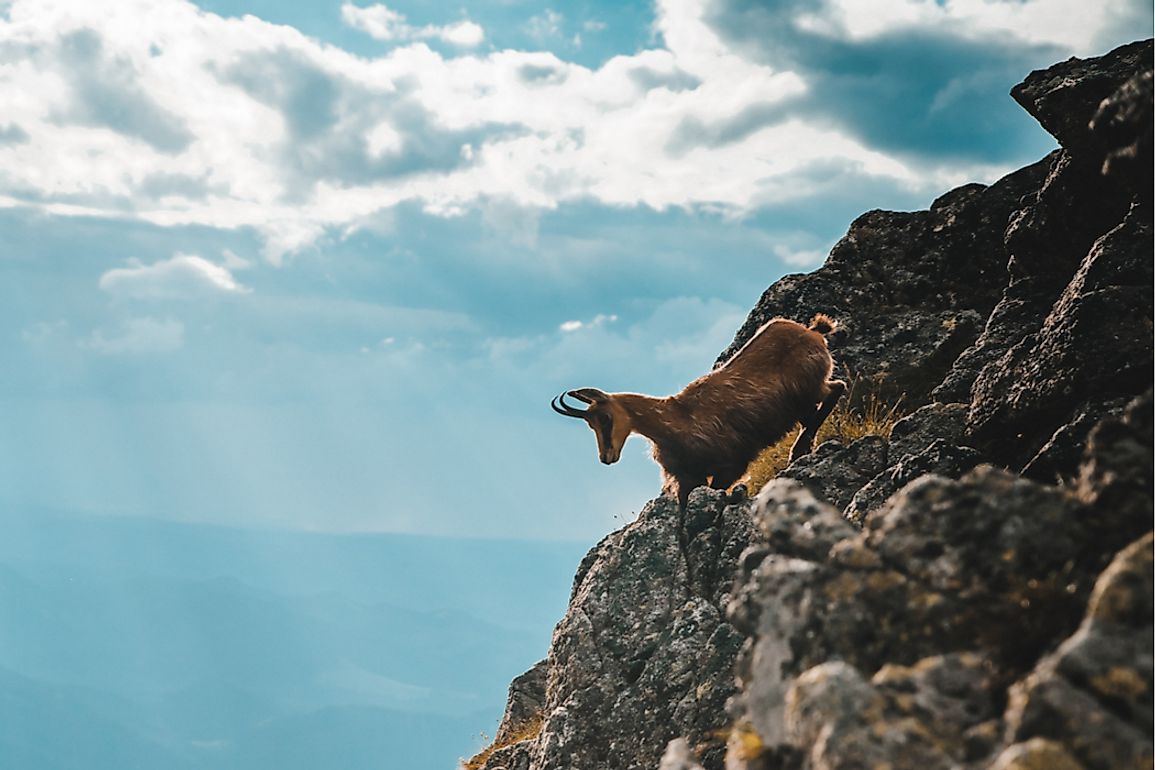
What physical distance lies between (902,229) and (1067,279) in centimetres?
720

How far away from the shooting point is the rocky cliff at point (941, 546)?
13.4 feet

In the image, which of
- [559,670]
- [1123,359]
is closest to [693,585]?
[559,670]

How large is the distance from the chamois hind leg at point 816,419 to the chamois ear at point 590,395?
9.82 feet

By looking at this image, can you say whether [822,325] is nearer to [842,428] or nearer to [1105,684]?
[842,428]

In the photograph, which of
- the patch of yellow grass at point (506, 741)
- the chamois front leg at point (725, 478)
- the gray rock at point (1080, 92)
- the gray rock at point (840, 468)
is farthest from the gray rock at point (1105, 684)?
the patch of yellow grass at point (506, 741)

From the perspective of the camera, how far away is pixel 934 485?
4.97 m

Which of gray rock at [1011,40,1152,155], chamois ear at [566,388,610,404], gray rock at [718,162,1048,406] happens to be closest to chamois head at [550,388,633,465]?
chamois ear at [566,388,610,404]

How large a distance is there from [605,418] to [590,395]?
0.42 m

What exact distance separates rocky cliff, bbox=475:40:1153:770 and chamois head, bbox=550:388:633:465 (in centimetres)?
128

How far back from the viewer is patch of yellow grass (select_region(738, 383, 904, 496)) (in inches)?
635

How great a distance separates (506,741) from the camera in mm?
18438

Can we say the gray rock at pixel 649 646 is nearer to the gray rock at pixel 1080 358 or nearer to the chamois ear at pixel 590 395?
the chamois ear at pixel 590 395

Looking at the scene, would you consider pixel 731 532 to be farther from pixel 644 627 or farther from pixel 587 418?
pixel 587 418

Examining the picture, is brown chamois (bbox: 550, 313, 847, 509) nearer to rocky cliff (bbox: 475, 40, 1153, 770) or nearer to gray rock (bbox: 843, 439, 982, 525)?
rocky cliff (bbox: 475, 40, 1153, 770)
